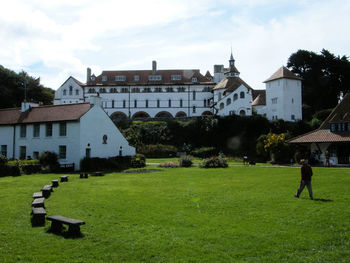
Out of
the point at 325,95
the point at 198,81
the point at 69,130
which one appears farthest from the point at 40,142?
the point at 325,95

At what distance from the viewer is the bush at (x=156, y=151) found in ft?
168

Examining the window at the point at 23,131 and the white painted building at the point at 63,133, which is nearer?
the white painted building at the point at 63,133

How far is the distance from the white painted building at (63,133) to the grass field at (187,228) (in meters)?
18.0

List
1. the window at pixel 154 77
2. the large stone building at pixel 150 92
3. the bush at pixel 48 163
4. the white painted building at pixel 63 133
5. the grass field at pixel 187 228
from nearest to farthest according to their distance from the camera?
the grass field at pixel 187 228 < the bush at pixel 48 163 < the white painted building at pixel 63 133 < the large stone building at pixel 150 92 < the window at pixel 154 77

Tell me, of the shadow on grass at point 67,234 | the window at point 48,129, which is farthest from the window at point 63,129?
the shadow on grass at point 67,234

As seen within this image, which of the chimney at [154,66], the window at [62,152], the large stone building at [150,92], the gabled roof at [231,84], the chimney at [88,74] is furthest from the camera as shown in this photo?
the chimney at [88,74]

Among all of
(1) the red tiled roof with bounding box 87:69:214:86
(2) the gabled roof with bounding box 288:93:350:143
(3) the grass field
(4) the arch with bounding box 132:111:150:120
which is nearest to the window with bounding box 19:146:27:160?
(3) the grass field

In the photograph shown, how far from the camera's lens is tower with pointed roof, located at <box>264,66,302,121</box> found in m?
55.3

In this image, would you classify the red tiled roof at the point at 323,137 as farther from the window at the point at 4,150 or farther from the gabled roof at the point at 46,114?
the window at the point at 4,150

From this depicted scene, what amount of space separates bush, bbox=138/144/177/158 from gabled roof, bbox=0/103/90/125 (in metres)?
18.8

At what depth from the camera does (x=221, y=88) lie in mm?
64812

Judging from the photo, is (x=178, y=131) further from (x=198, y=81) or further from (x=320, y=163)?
(x=320, y=163)

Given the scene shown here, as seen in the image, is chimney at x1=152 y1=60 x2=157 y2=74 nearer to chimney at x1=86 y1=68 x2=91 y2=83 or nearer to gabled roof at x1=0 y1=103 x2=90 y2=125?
chimney at x1=86 y1=68 x2=91 y2=83

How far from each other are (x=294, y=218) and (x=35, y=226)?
8067 mm
